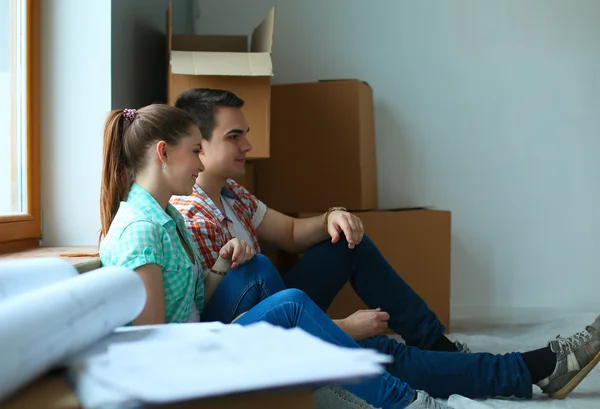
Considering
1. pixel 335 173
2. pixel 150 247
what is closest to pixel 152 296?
pixel 150 247

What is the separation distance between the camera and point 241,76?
1900mm

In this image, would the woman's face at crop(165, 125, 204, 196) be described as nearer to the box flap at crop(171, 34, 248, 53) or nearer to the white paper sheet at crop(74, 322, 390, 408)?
the white paper sheet at crop(74, 322, 390, 408)

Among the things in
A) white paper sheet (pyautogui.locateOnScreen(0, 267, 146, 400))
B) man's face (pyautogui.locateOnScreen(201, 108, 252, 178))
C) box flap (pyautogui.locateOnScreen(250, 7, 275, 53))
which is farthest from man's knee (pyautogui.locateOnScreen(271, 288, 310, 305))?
box flap (pyautogui.locateOnScreen(250, 7, 275, 53))

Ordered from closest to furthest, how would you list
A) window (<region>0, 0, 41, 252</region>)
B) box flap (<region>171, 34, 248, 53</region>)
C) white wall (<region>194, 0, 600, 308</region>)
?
1. window (<region>0, 0, 41, 252</region>)
2. box flap (<region>171, 34, 248, 53</region>)
3. white wall (<region>194, 0, 600, 308</region>)

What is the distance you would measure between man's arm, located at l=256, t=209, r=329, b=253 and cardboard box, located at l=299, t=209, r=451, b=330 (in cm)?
39

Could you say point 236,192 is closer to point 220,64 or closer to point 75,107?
point 220,64

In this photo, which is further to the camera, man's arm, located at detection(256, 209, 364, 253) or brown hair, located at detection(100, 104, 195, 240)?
man's arm, located at detection(256, 209, 364, 253)

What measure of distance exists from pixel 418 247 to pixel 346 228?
2.17ft

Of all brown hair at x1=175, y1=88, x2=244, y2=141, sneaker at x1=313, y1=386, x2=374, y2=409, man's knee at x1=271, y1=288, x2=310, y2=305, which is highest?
brown hair at x1=175, y1=88, x2=244, y2=141

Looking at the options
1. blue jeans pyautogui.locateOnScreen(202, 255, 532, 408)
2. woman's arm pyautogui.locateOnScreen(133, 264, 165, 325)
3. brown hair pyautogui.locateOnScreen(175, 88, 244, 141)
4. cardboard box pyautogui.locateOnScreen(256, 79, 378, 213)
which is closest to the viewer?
woman's arm pyautogui.locateOnScreen(133, 264, 165, 325)

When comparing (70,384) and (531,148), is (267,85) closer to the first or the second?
(531,148)

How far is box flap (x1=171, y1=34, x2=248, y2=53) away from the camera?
218 centimetres

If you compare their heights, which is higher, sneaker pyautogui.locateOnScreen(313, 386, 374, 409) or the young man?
the young man

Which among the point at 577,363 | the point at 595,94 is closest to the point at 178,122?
the point at 577,363
